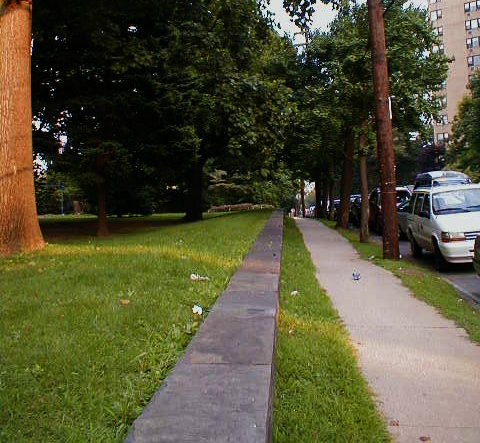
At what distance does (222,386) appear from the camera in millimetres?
3301

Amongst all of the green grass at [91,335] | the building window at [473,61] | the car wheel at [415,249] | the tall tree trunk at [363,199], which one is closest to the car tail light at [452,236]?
the car wheel at [415,249]

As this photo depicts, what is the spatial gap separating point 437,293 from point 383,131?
5.26 meters

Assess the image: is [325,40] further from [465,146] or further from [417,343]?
[465,146]

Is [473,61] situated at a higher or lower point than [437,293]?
higher

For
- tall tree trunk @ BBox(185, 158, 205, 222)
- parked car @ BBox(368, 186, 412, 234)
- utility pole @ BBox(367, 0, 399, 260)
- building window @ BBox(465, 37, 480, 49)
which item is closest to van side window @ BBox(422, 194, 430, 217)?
utility pole @ BBox(367, 0, 399, 260)

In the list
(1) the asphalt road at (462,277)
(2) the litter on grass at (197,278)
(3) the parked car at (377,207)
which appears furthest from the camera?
(3) the parked car at (377,207)

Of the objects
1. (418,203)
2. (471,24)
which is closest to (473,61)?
(471,24)

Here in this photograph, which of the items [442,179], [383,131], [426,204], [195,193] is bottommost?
[426,204]

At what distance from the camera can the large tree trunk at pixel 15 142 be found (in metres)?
9.95

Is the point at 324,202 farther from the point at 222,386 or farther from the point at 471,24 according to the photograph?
the point at 471,24

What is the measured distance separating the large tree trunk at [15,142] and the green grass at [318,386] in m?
5.55

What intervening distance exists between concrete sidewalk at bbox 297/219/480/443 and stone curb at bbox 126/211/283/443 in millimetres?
1031

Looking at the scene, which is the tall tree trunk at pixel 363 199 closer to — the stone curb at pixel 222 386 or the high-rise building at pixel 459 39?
the stone curb at pixel 222 386

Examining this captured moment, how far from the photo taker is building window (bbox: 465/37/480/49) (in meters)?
84.6
